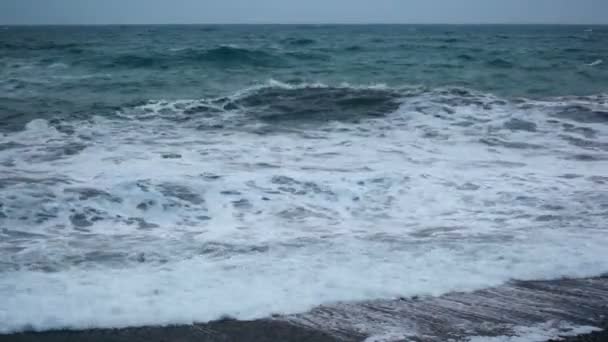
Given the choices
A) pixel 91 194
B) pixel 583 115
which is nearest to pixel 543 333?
pixel 91 194

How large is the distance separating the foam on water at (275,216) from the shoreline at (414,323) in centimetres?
13

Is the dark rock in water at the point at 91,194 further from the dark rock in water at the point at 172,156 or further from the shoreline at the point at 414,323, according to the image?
the shoreline at the point at 414,323

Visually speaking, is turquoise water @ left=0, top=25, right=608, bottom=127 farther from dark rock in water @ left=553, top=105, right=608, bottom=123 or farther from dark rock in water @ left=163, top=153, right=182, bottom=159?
dark rock in water @ left=163, top=153, right=182, bottom=159

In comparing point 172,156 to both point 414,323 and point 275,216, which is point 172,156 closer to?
point 275,216

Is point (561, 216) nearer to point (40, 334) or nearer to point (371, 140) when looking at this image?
point (371, 140)

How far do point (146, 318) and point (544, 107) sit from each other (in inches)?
403

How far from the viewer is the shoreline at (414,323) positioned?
3197mm

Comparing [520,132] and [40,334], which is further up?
[520,132]

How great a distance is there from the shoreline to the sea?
4.6 inches

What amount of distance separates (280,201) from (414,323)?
2.66m

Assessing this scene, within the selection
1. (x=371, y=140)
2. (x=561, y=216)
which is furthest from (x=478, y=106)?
(x=561, y=216)

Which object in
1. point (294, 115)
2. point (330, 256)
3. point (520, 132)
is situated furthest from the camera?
point (294, 115)

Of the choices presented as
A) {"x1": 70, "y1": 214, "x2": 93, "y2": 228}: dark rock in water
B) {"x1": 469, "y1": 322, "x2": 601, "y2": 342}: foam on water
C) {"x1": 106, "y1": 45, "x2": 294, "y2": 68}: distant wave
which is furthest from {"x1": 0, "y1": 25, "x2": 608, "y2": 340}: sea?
{"x1": 106, "y1": 45, "x2": 294, "y2": 68}: distant wave

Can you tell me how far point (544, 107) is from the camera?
11.3 meters
